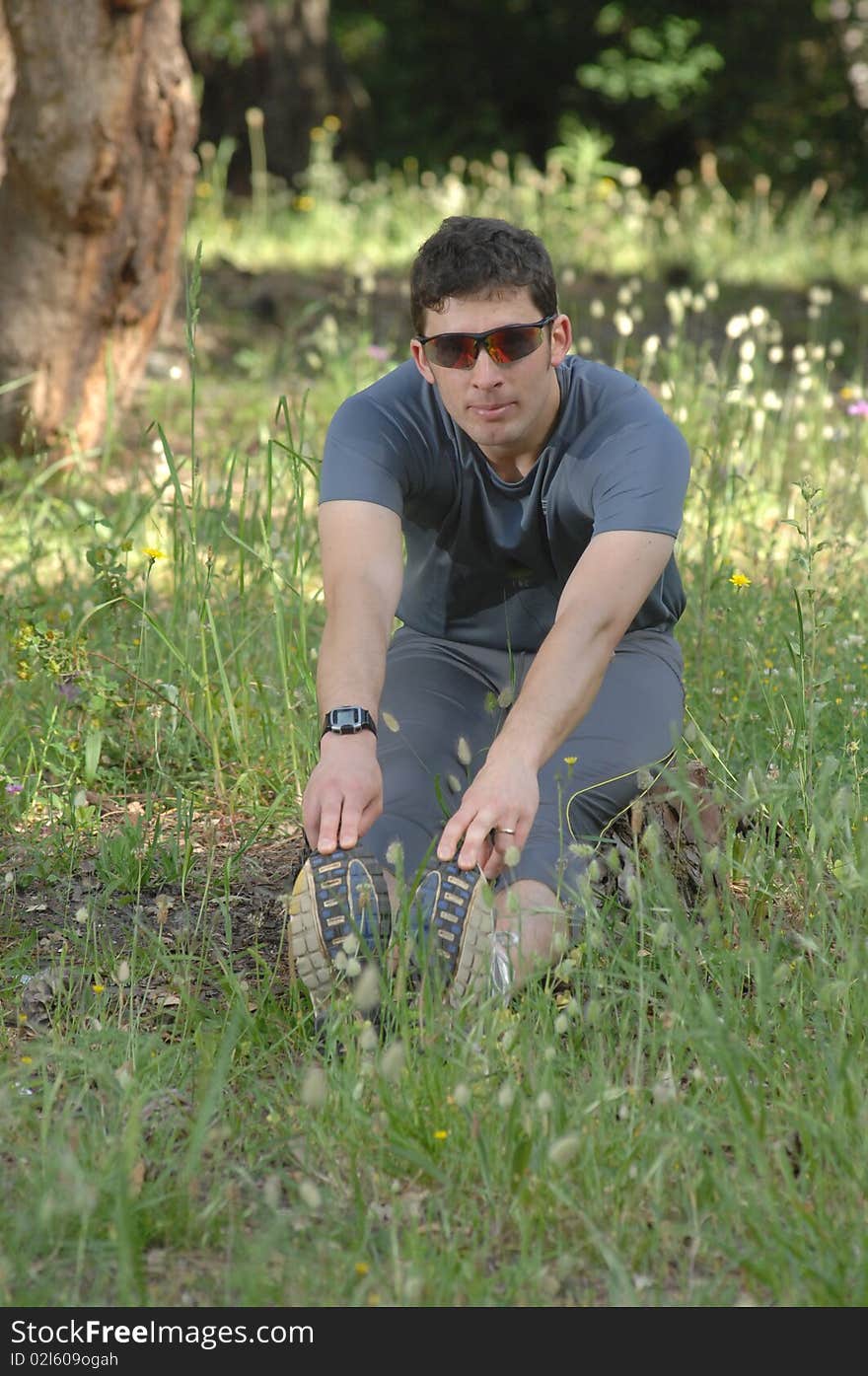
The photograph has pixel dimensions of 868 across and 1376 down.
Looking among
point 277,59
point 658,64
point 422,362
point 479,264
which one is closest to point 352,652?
point 422,362

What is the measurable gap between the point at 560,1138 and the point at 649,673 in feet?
4.55

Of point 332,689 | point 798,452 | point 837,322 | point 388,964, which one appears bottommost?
point 388,964

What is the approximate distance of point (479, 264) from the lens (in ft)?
9.90

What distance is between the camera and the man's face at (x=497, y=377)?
3027mm

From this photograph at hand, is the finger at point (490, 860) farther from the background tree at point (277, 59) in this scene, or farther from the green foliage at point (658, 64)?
the green foliage at point (658, 64)

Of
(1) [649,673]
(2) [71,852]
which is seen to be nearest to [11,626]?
(2) [71,852]

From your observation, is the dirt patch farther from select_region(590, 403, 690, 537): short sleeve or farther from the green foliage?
the green foliage

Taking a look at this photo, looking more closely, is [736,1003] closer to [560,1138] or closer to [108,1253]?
[560,1138]

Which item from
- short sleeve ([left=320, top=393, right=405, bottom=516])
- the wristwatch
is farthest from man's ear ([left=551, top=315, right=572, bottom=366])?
the wristwatch

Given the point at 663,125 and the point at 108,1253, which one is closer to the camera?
the point at 108,1253

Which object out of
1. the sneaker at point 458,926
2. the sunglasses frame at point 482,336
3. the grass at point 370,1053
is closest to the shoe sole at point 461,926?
the sneaker at point 458,926

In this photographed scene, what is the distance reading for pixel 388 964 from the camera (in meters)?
2.59

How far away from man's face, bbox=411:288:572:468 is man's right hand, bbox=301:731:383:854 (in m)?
0.74

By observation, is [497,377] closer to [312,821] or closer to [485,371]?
[485,371]
